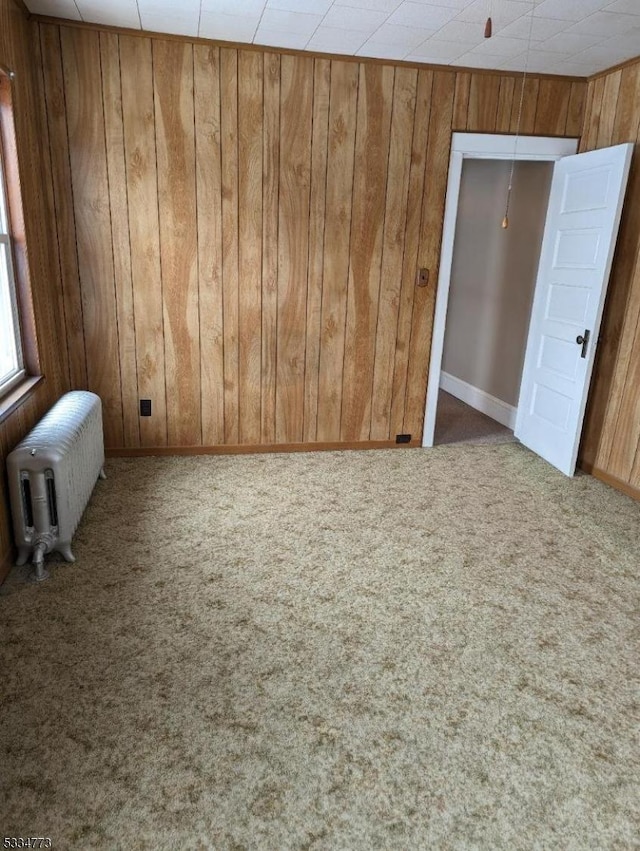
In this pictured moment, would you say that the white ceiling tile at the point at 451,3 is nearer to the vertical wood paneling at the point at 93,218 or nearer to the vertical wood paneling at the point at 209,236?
the vertical wood paneling at the point at 209,236

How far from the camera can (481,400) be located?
5.65m

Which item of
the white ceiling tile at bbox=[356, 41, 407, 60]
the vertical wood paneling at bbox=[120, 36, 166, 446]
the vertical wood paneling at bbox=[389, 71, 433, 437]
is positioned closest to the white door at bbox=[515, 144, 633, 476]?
the vertical wood paneling at bbox=[389, 71, 433, 437]

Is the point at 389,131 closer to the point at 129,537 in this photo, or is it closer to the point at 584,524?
the point at 584,524

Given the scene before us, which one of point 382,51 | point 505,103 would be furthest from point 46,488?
point 505,103

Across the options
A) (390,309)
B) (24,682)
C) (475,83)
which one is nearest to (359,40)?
(475,83)

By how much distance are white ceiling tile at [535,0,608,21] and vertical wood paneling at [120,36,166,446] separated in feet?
7.05

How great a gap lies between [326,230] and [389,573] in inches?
91.4

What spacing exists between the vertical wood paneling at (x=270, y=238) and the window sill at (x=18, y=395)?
4.82 ft

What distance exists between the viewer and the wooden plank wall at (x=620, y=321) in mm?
3678

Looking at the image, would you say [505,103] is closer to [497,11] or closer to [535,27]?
[535,27]

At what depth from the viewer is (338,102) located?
381cm

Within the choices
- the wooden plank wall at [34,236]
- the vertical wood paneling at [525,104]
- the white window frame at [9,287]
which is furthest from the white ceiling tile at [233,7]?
the vertical wood paneling at [525,104]

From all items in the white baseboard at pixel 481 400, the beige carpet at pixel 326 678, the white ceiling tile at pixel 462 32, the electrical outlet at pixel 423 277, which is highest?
the white ceiling tile at pixel 462 32

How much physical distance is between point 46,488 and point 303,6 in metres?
2.60
